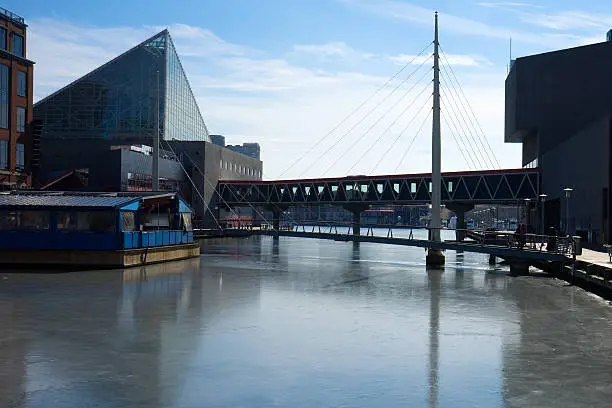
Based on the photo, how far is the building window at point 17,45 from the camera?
7844 centimetres

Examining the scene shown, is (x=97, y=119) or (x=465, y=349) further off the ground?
(x=97, y=119)

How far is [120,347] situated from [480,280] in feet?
100

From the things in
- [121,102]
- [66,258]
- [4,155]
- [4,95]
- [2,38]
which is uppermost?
[121,102]

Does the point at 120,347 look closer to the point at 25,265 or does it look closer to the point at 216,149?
the point at 25,265

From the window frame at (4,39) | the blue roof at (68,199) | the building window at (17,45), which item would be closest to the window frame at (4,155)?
the window frame at (4,39)

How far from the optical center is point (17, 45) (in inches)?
3105

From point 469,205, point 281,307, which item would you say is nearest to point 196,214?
point 469,205

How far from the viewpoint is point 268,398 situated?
1566 centimetres

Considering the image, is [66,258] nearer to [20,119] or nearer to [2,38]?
[20,119]

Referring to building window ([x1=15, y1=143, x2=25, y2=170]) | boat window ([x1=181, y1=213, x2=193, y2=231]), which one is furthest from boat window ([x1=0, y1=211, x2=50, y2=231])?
building window ([x1=15, y1=143, x2=25, y2=170])

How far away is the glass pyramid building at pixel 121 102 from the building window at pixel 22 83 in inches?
2175

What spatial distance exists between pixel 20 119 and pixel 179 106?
2850 inches

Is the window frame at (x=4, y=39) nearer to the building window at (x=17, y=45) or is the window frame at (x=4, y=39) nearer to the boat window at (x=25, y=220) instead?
the building window at (x=17, y=45)

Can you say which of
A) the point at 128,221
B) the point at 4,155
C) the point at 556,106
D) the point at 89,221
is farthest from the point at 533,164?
the point at 89,221
